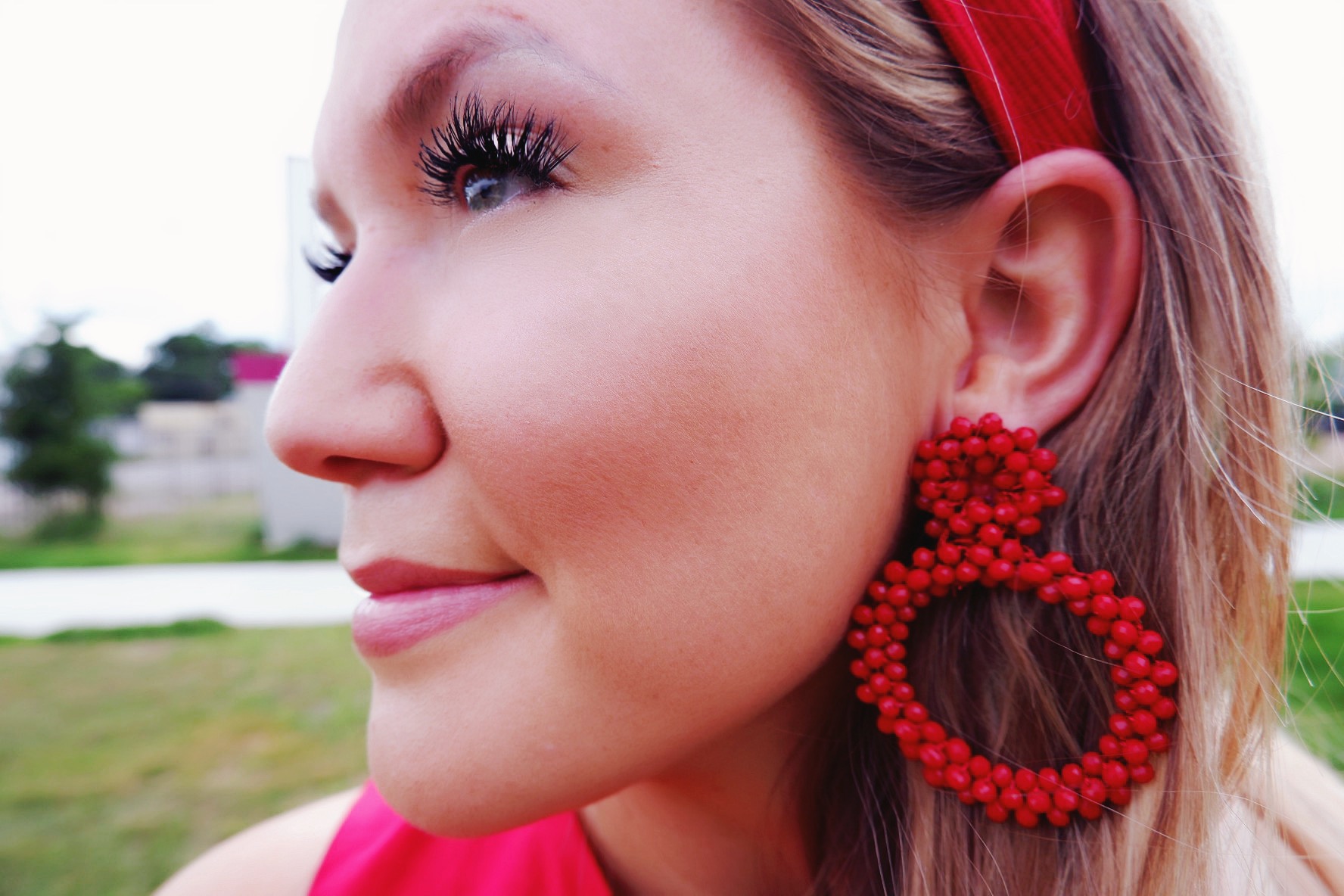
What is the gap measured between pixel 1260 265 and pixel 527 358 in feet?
2.71

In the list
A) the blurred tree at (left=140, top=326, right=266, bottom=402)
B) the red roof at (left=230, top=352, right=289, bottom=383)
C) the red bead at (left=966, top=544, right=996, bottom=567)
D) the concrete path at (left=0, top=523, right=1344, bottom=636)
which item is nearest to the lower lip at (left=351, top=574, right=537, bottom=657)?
the red bead at (left=966, top=544, right=996, bottom=567)

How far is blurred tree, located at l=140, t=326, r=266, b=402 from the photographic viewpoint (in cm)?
669

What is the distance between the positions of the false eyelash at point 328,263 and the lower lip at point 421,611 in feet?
1.88

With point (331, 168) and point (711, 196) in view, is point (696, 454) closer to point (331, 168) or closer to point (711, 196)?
point (711, 196)

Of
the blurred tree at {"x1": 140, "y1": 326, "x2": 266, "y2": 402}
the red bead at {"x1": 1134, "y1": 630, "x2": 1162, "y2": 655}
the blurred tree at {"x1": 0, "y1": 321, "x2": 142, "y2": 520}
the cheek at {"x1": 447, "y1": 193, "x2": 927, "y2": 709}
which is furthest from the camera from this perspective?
the blurred tree at {"x1": 0, "y1": 321, "x2": 142, "y2": 520}

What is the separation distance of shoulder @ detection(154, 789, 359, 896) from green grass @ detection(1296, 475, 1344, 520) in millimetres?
1374

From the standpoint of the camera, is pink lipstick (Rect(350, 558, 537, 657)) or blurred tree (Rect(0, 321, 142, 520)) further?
blurred tree (Rect(0, 321, 142, 520))

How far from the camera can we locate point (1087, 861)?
81 centimetres

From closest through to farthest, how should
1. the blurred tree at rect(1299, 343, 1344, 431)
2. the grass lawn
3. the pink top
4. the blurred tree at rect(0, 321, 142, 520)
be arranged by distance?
the blurred tree at rect(1299, 343, 1344, 431) → the pink top → the grass lawn → the blurred tree at rect(0, 321, 142, 520)

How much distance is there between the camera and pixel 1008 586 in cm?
86

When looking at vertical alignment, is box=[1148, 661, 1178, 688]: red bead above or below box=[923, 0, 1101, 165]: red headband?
below

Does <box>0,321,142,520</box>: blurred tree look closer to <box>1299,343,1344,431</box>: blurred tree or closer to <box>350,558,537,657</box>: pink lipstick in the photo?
<box>350,558,537,657</box>: pink lipstick

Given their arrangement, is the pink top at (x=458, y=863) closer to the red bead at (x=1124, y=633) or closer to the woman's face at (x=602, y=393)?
the woman's face at (x=602, y=393)

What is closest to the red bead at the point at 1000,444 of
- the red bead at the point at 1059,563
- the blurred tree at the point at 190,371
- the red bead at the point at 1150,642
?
the red bead at the point at 1059,563
